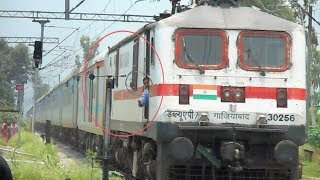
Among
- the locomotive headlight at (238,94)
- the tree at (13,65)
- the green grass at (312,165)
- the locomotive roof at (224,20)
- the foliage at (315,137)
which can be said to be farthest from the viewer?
the tree at (13,65)

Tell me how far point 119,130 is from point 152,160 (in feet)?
11.0

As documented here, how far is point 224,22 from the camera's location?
35.0 ft

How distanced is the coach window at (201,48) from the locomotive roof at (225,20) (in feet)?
0.43

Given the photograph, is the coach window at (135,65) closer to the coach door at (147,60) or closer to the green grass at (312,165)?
the coach door at (147,60)

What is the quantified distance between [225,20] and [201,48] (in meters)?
0.66

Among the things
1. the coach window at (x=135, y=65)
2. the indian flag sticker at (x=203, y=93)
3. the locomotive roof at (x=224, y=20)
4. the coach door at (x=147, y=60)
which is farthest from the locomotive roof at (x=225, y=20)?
the coach window at (x=135, y=65)

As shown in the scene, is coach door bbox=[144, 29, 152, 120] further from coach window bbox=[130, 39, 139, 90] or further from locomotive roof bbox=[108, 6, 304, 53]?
coach window bbox=[130, 39, 139, 90]

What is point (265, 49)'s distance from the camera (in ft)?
34.8

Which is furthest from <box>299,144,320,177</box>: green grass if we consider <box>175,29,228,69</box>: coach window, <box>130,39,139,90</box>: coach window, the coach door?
<box>175,29,228,69</box>: coach window

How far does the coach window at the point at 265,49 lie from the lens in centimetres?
1058

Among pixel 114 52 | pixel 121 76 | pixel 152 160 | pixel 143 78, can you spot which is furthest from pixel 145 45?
pixel 114 52

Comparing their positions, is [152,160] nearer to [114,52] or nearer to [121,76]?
[121,76]

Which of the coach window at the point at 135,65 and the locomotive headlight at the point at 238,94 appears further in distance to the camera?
the coach window at the point at 135,65

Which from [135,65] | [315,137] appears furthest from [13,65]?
[135,65]
